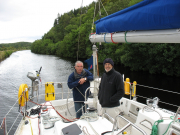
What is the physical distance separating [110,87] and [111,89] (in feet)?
0.13

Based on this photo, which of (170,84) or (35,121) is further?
(170,84)

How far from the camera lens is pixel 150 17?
6.48 feet

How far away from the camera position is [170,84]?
1488 centimetres

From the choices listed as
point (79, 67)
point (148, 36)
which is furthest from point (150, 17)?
point (79, 67)

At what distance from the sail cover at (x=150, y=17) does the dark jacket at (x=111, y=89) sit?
0.80m

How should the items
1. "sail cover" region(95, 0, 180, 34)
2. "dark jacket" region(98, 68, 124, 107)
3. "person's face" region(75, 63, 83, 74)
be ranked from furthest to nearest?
"person's face" region(75, 63, 83, 74) → "dark jacket" region(98, 68, 124, 107) → "sail cover" region(95, 0, 180, 34)

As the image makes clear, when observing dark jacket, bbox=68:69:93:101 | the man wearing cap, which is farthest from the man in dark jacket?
the man wearing cap

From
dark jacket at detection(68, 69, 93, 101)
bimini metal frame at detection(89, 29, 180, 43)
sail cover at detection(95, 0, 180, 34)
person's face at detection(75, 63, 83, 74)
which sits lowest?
dark jacket at detection(68, 69, 93, 101)

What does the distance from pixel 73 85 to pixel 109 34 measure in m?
1.32

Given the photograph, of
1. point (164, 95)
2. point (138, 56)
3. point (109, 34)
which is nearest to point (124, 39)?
point (109, 34)

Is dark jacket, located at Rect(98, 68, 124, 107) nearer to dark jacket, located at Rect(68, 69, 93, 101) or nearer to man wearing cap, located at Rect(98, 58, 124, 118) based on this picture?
man wearing cap, located at Rect(98, 58, 124, 118)

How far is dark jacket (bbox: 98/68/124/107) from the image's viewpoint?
2293mm

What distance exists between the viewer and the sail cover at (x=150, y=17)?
5.68ft

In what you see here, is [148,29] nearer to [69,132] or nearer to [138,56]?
[69,132]
